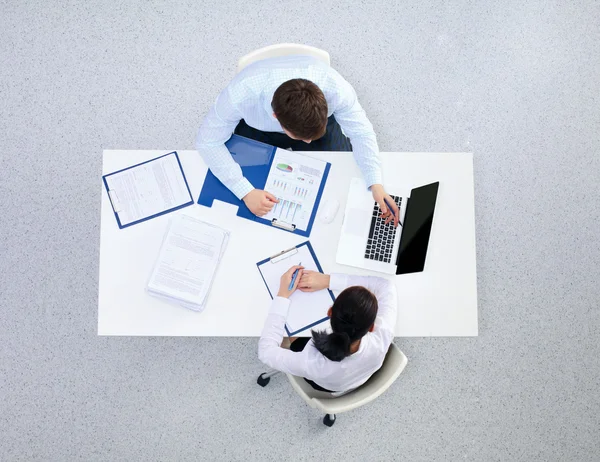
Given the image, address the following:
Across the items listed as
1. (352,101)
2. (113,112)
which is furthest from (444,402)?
(113,112)

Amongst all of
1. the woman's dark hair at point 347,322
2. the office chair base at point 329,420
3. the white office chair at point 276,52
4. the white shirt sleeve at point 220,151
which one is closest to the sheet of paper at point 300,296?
the woman's dark hair at point 347,322

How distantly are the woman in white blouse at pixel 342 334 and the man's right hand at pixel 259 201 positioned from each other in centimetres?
22

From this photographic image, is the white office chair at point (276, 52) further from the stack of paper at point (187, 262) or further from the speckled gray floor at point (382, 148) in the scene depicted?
the speckled gray floor at point (382, 148)

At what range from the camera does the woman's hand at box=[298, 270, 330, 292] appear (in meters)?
1.65

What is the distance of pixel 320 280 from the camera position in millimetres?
1659

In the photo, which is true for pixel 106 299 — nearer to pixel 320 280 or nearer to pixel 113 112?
pixel 320 280

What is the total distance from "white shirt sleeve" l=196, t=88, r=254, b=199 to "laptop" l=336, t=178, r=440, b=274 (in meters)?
0.39

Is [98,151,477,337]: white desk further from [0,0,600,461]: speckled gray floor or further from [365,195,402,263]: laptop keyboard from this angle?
[0,0,600,461]: speckled gray floor

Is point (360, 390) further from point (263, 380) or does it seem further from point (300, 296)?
point (263, 380)

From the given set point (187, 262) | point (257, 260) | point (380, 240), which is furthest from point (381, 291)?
point (187, 262)

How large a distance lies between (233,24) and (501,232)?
1710mm

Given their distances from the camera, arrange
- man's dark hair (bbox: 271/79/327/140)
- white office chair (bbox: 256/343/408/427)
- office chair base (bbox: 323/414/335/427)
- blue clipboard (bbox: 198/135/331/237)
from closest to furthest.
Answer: man's dark hair (bbox: 271/79/327/140) < white office chair (bbox: 256/343/408/427) < blue clipboard (bbox: 198/135/331/237) < office chair base (bbox: 323/414/335/427)

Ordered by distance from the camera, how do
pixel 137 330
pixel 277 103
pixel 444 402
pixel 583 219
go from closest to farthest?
pixel 277 103
pixel 137 330
pixel 444 402
pixel 583 219

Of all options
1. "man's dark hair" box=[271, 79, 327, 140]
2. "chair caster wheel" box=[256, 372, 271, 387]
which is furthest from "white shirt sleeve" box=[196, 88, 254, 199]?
"chair caster wheel" box=[256, 372, 271, 387]
